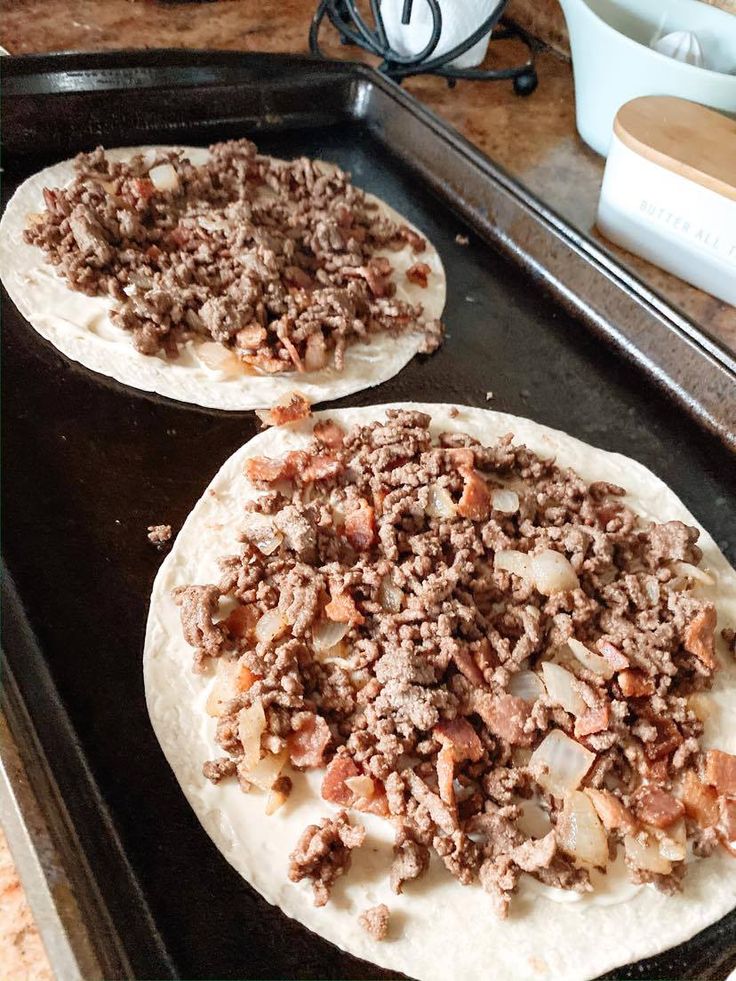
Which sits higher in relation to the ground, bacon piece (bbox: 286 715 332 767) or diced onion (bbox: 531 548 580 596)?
diced onion (bbox: 531 548 580 596)

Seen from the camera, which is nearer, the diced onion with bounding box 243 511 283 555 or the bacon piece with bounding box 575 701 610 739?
the bacon piece with bounding box 575 701 610 739

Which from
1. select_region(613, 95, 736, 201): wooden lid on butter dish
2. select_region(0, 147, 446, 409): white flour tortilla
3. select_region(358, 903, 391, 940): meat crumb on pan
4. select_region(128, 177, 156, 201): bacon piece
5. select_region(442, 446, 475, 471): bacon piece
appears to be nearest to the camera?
select_region(358, 903, 391, 940): meat crumb on pan

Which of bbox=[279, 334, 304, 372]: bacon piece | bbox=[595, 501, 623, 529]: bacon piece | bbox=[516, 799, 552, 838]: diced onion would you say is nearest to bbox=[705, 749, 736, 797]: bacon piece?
bbox=[516, 799, 552, 838]: diced onion

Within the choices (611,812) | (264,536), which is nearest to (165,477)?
(264,536)

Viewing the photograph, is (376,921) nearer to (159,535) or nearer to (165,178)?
(159,535)

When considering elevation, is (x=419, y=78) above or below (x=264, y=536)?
above

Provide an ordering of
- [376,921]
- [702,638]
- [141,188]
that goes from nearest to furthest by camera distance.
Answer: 1. [376,921]
2. [702,638]
3. [141,188]

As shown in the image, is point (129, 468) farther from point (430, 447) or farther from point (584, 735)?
→ point (584, 735)

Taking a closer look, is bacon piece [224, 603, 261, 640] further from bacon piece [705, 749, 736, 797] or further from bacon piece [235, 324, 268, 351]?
bacon piece [705, 749, 736, 797]
